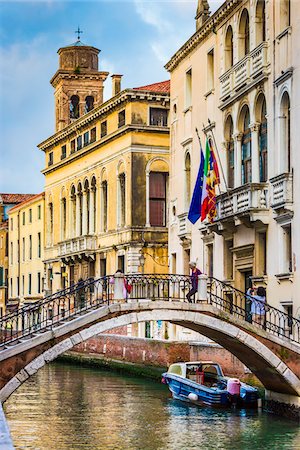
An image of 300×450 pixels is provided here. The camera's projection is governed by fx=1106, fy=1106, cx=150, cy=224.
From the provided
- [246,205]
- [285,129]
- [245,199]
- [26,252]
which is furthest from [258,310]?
[26,252]

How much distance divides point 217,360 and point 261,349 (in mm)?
6215

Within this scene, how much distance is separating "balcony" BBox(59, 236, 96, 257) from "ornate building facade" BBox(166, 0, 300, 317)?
1028cm

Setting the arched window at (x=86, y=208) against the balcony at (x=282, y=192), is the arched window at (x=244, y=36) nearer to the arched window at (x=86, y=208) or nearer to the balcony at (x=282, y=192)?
the balcony at (x=282, y=192)

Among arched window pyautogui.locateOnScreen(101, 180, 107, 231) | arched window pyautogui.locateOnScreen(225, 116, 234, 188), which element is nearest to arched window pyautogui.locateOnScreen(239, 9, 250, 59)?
arched window pyautogui.locateOnScreen(225, 116, 234, 188)

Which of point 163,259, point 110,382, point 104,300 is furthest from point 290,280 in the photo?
point 163,259

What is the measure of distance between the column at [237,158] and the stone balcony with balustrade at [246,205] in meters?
0.58

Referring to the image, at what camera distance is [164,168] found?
38.7 meters

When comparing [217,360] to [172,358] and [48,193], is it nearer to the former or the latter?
[172,358]

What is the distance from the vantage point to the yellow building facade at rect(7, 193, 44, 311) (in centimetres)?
5251

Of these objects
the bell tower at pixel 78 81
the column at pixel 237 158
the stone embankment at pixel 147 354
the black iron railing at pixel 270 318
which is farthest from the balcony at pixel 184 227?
the bell tower at pixel 78 81

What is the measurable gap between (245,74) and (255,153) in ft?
6.43

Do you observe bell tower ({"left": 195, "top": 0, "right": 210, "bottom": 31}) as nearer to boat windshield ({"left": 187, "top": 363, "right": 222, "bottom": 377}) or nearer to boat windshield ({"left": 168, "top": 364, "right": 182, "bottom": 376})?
boat windshield ({"left": 168, "top": 364, "right": 182, "bottom": 376})

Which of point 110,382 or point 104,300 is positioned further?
point 110,382

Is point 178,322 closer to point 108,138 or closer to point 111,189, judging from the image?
point 111,189
